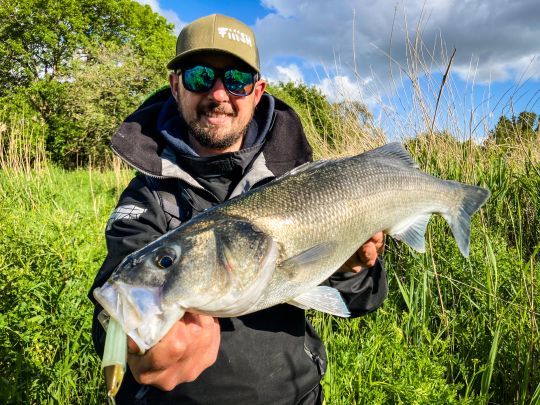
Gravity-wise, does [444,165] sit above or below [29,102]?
below

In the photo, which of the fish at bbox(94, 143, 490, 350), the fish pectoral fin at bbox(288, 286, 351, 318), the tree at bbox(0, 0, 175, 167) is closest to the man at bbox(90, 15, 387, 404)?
the fish at bbox(94, 143, 490, 350)

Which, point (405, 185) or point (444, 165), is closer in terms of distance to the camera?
point (405, 185)

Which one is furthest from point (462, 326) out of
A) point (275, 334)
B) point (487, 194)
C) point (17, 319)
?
point (17, 319)

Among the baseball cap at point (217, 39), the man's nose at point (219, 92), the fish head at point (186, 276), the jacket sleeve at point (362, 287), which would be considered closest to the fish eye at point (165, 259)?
the fish head at point (186, 276)

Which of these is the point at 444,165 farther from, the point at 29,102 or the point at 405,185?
the point at 29,102

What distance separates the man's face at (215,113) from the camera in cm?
257

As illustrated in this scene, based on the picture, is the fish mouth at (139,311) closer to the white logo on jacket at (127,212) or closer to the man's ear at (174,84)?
the white logo on jacket at (127,212)

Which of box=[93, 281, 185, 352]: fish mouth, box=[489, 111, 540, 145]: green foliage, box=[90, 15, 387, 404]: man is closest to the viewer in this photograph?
box=[93, 281, 185, 352]: fish mouth

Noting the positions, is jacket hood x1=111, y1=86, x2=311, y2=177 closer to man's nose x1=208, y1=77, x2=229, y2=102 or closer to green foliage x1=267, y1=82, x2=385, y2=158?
man's nose x1=208, y1=77, x2=229, y2=102

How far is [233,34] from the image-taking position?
102 inches

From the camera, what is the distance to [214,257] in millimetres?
1651

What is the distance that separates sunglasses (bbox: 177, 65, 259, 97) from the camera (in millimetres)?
2572

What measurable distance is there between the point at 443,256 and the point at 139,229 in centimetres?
284

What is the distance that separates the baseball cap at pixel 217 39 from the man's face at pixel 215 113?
75mm
